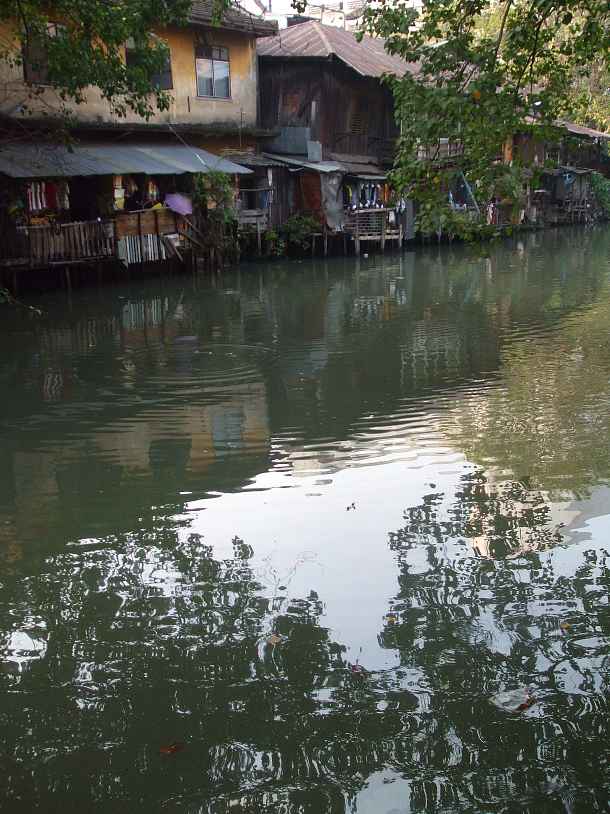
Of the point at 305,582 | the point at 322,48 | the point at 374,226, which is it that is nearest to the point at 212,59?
the point at 322,48

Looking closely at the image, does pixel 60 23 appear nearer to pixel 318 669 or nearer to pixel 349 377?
pixel 349 377

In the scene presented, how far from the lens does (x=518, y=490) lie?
7426 mm

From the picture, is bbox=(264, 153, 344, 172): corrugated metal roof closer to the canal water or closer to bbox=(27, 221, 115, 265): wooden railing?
bbox=(27, 221, 115, 265): wooden railing

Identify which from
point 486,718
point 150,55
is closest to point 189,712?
point 486,718

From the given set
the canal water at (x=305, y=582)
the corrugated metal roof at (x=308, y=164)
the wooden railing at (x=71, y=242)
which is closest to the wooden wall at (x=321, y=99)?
the corrugated metal roof at (x=308, y=164)

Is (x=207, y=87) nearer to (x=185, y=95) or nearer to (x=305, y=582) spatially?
(x=185, y=95)

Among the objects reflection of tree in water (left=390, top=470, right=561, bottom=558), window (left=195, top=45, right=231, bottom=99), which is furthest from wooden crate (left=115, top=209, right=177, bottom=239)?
reflection of tree in water (left=390, top=470, right=561, bottom=558)

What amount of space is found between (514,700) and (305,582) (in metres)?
1.73

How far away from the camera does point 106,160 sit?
1970 centimetres

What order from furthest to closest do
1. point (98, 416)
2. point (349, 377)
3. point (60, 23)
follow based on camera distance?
1. point (60, 23)
2. point (349, 377)
3. point (98, 416)

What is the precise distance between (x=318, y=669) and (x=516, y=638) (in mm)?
1144

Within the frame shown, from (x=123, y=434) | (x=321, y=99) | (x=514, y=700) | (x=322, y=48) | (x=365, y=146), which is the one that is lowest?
(x=514, y=700)

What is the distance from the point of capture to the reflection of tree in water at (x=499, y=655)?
12.9 ft

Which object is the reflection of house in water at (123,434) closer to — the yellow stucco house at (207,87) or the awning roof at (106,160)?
the awning roof at (106,160)
